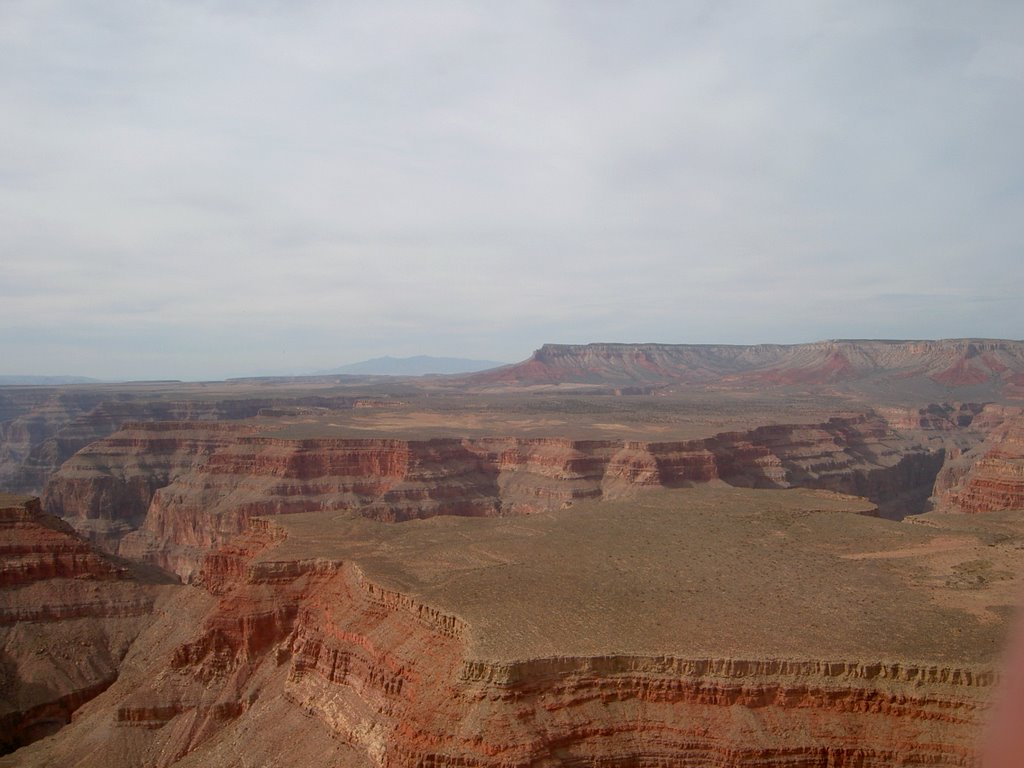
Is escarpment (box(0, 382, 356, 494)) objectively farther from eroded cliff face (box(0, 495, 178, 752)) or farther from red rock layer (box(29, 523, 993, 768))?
red rock layer (box(29, 523, 993, 768))

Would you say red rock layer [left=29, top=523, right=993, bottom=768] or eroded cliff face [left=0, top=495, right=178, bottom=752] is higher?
red rock layer [left=29, top=523, right=993, bottom=768]

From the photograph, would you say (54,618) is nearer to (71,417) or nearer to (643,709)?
(643,709)

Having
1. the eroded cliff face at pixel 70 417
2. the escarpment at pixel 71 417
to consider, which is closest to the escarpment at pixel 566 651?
the escarpment at pixel 71 417

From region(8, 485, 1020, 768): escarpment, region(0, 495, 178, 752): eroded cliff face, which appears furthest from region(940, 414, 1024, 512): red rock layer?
region(0, 495, 178, 752): eroded cliff face

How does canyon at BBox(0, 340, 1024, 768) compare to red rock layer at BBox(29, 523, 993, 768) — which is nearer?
red rock layer at BBox(29, 523, 993, 768)

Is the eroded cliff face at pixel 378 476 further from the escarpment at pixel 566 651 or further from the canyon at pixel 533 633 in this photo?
the escarpment at pixel 566 651

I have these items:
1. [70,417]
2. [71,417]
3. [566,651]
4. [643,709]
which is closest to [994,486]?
[643,709]
